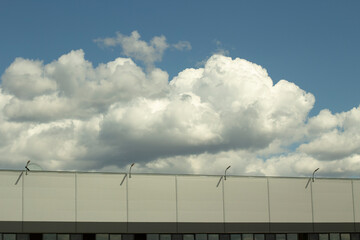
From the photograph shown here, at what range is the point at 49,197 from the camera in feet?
145

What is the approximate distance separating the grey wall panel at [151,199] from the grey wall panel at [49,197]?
5018 mm

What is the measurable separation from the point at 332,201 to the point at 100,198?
22.2m

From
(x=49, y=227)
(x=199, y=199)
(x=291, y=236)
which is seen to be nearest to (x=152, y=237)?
(x=199, y=199)

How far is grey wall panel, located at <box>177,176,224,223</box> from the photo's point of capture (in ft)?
155

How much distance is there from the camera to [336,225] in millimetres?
51531

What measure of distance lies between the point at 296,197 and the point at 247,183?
5180 mm

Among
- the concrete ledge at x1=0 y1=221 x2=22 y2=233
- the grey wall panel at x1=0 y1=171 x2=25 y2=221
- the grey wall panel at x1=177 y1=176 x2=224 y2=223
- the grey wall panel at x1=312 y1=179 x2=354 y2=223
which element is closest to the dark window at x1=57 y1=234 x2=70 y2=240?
the concrete ledge at x1=0 y1=221 x2=22 y2=233

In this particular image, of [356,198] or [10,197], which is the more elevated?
[10,197]

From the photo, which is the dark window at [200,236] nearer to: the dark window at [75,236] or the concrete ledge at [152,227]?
the concrete ledge at [152,227]

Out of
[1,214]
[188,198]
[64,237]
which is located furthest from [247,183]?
[1,214]

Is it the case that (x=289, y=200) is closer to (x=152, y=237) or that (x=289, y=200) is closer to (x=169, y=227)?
(x=169, y=227)

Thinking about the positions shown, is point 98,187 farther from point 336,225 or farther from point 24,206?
point 336,225

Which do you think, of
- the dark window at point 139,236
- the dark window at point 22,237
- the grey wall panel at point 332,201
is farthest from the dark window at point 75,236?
the grey wall panel at point 332,201

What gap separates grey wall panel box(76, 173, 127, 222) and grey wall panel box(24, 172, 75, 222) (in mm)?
722
